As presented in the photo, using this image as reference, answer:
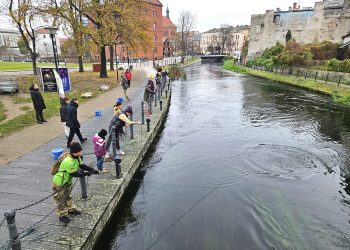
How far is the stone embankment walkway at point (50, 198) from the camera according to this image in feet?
17.0

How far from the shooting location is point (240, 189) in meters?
8.46

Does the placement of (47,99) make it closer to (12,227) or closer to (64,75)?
(64,75)

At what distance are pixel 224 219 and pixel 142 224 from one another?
2.14 metres

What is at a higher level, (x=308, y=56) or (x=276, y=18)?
(x=276, y=18)

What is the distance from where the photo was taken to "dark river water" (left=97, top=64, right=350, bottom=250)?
636cm

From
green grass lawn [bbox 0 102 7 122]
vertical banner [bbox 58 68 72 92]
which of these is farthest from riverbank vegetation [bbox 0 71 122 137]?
vertical banner [bbox 58 68 72 92]

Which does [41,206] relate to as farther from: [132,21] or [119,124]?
[132,21]

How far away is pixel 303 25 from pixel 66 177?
167ft

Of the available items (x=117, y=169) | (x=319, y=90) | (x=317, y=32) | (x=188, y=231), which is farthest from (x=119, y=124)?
(x=317, y=32)

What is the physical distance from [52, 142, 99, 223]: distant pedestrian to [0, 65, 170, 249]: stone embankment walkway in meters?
0.32

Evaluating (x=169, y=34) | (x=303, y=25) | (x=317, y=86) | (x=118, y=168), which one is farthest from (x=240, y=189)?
(x=169, y=34)

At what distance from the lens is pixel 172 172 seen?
31.5 feet

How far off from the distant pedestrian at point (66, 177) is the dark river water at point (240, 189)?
4.01 ft

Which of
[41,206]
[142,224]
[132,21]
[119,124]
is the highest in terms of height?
[132,21]
